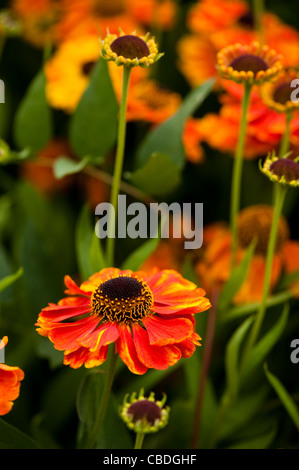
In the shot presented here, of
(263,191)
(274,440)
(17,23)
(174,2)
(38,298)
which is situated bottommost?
(274,440)

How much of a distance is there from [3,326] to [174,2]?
56 centimetres

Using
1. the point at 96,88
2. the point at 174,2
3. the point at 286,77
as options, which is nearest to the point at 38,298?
the point at 96,88

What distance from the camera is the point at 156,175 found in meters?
0.56

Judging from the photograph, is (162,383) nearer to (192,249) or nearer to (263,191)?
(192,249)

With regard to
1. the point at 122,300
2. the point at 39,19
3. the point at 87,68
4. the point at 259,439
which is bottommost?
the point at 259,439

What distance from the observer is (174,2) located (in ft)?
3.12

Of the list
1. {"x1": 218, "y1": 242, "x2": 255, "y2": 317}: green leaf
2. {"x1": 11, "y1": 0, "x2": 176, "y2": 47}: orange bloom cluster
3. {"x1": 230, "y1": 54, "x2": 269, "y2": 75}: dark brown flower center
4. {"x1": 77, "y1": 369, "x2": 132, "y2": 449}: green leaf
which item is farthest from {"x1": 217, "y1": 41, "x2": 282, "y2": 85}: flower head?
{"x1": 11, "y1": 0, "x2": 176, "y2": 47}: orange bloom cluster

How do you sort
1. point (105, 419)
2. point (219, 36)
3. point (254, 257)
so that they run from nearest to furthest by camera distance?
point (105, 419) < point (254, 257) < point (219, 36)

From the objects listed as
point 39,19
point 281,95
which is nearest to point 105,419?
point 281,95

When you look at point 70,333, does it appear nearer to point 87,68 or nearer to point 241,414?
point 241,414

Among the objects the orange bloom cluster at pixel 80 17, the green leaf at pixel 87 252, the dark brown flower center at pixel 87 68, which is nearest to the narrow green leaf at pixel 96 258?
the green leaf at pixel 87 252

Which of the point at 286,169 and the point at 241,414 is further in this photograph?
the point at 241,414

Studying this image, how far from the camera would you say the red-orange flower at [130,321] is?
38 centimetres

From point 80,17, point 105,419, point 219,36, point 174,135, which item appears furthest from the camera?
point 80,17
